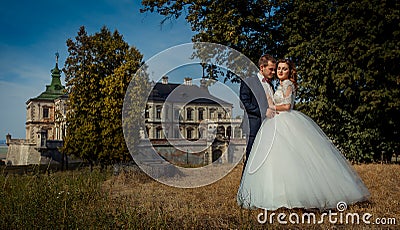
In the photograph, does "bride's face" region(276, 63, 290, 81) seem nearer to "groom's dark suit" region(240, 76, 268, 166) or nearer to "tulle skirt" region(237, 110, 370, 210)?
"groom's dark suit" region(240, 76, 268, 166)

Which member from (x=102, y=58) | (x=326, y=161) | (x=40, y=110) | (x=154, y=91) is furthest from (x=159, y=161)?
Result: (x=40, y=110)

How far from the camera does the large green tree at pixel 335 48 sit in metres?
14.1

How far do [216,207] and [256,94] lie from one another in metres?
2.22

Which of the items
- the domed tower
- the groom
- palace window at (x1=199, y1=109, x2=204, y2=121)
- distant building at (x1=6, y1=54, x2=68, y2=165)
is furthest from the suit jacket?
the domed tower

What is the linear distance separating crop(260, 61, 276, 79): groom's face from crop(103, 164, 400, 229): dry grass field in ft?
7.88

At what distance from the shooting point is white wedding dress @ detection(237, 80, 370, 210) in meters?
5.06

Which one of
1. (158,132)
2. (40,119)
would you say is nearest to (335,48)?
(158,132)

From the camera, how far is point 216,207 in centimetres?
592

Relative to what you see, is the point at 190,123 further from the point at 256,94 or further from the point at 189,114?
the point at 256,94

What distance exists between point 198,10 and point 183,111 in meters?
12.0

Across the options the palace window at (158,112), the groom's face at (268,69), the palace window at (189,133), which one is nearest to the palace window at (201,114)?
the palace window at (189,133)

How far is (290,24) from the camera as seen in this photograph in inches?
660

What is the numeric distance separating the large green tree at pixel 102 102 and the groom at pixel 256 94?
605 cm

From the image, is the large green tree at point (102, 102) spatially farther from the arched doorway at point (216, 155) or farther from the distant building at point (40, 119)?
the distant building at point (40, 119)
